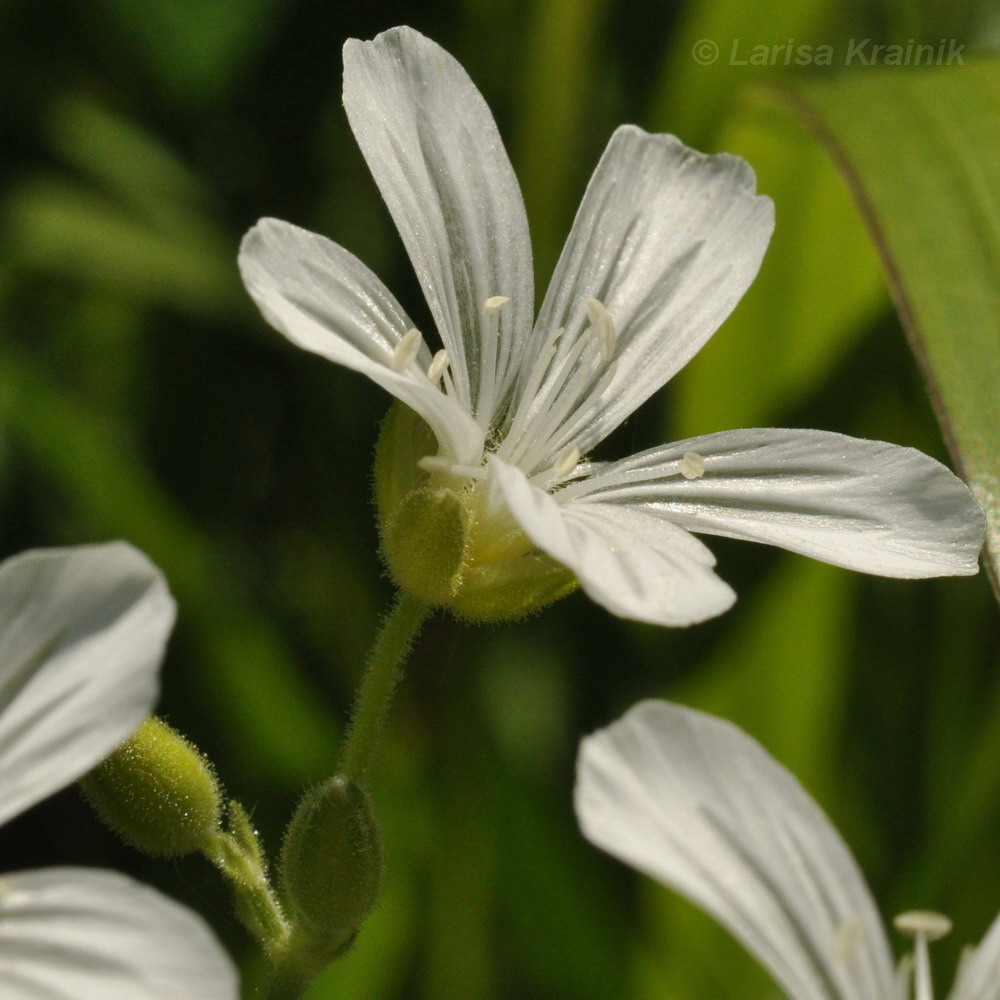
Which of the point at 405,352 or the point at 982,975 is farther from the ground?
the point at 405,352

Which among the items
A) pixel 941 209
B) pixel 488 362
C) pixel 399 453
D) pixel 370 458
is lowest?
pixel 370 458

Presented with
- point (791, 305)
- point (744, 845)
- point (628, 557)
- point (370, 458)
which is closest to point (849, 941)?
point (744, 845)

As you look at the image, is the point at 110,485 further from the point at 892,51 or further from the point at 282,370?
the point at 892,51

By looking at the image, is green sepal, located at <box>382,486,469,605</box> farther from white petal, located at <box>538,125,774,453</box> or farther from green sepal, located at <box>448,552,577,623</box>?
white petal, located at <box>538,125,774,453</box>

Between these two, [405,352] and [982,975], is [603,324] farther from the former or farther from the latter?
[982,975]

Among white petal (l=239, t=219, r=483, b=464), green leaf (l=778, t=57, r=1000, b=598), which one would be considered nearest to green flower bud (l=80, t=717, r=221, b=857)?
white petal (l=239, t=219, r=483, b=464)

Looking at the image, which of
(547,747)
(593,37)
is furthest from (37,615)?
(593,37)
